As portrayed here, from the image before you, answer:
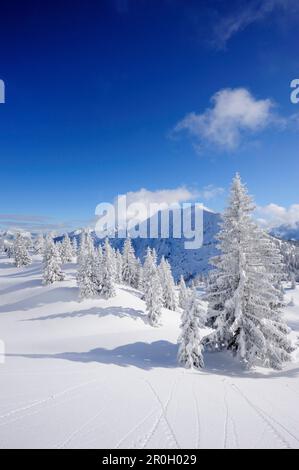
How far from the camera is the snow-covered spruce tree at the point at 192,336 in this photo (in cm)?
1817

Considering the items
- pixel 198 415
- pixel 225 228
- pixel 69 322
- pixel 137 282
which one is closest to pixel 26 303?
pixel 69 322

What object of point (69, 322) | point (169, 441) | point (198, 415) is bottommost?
point (69, 322)

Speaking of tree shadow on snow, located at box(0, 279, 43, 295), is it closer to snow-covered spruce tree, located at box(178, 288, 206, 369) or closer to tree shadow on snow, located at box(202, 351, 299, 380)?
snow-covered spruce tree, located at box(178, 288, 206, 369)

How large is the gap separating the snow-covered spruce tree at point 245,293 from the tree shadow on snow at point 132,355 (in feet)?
13.1

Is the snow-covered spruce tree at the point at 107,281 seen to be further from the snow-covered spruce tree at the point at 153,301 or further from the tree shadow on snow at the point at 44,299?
the snow-covered spruce tree at the point at 153,301

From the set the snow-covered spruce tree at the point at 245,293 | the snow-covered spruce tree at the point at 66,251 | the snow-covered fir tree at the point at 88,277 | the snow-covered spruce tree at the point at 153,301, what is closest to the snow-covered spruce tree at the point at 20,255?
the snow-covered spruce tree at the point at 66,251

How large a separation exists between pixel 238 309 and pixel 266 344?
2.75 metres

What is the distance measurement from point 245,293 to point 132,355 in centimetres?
1083

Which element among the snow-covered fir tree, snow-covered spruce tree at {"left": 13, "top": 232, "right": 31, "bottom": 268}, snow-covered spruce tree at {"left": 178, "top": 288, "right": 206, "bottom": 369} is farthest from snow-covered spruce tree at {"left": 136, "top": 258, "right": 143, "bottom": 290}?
snow-covered spruce tree at {"left": 178, "top": 288, "right": 206, "bottom": 369}

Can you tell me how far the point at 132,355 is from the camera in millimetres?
22016

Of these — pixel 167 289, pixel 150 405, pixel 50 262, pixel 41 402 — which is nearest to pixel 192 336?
pixel 150 405

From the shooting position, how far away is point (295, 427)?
7.84 m

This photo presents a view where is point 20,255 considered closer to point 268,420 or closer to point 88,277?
point 88,277
